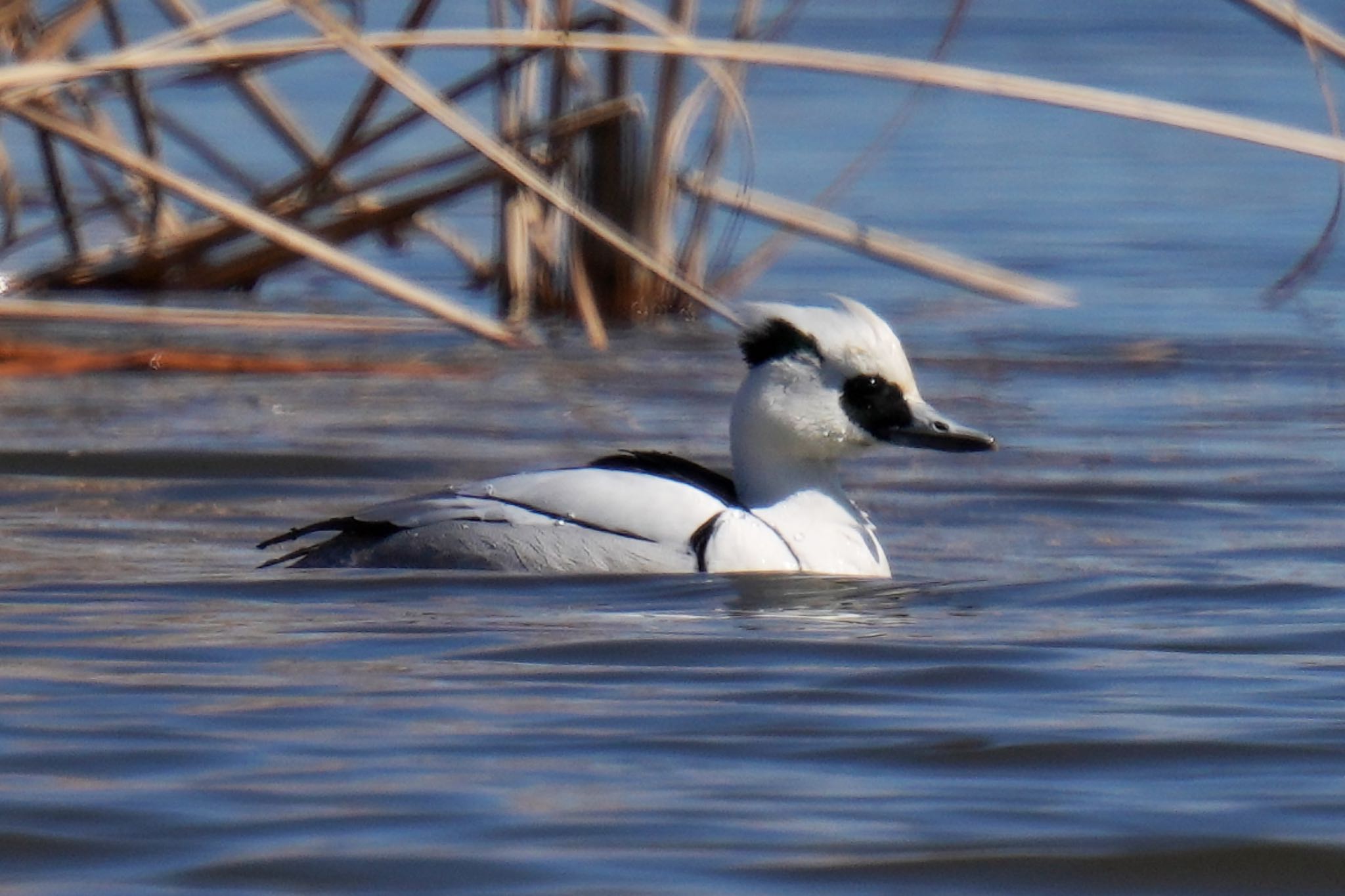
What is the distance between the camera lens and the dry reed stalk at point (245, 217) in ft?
23.0

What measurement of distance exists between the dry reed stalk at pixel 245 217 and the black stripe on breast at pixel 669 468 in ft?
4.30

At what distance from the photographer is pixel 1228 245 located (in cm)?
1252

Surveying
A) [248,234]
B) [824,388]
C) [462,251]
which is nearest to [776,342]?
[824,388]

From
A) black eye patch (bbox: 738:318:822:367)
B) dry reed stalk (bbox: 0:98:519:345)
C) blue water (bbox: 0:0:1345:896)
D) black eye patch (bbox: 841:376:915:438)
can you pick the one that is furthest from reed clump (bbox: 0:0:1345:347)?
black eye patch (bbox: 841:376:915:438)

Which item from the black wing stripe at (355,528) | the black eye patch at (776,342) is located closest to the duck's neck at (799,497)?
the black eye patch at (776,342)

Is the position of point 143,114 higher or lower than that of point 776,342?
higher

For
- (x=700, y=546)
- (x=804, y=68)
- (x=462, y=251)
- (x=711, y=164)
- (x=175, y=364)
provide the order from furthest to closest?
(x=462, y=251), (x=711, y=164), (x=175, y=364), (x=804, y=68), (x=700, y=546)

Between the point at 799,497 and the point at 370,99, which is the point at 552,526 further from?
the point at 370,99

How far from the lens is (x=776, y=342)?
6109 mm

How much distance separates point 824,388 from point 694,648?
1219mm

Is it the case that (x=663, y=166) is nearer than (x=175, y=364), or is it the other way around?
(x=175, y=364)

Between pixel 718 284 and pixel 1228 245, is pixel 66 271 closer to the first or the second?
pixel 718 284

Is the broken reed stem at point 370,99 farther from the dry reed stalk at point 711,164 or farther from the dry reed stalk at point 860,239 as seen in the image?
the dry reed stalk at point 860,239

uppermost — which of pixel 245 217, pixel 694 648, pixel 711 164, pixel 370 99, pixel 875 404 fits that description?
pixel 370 99
